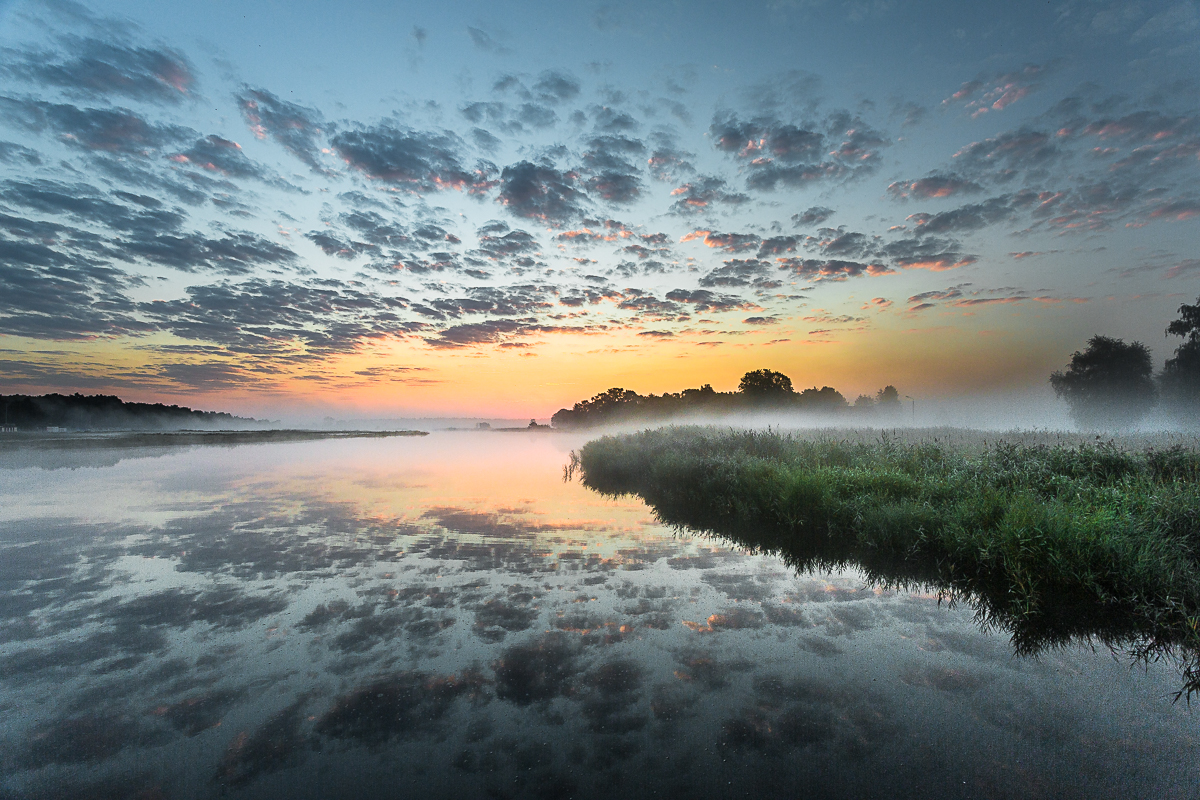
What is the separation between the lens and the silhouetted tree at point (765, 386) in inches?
4277

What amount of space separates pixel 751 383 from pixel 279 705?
112626 mm

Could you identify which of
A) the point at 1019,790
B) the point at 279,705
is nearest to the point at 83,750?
the point at 279,705

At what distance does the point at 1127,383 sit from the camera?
2314 inches

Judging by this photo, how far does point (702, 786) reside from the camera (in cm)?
369

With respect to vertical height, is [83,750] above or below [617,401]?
below

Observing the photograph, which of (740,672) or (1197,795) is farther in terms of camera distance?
(740,672)

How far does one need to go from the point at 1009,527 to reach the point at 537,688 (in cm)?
831

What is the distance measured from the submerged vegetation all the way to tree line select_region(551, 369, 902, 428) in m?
80.7

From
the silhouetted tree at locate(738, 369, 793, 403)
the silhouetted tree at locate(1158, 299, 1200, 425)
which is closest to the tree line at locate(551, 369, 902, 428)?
the silhouetted tree at locate(738, 369, 793, 403)

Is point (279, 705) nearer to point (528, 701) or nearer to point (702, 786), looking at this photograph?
point (528, 701)

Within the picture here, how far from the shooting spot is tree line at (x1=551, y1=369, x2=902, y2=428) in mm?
109125

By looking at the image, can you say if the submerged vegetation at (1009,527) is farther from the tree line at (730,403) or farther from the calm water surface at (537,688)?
the tree line at (730,403)

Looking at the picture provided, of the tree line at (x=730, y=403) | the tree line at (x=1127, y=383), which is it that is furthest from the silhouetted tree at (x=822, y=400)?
the tree line at (x=1127, y=383)

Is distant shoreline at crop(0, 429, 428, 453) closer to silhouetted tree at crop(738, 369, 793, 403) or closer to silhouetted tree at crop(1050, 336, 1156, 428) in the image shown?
silhouetted tree at crop(738, 369, 793, 403)
